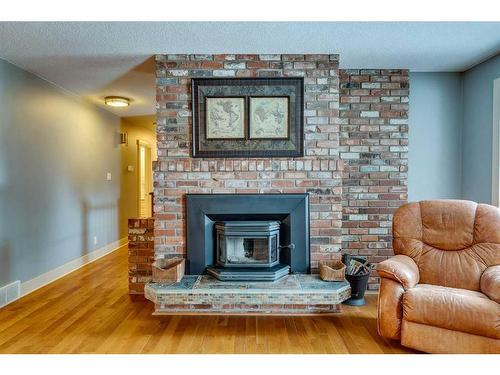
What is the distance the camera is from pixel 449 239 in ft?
8.47

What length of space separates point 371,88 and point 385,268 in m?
2.02

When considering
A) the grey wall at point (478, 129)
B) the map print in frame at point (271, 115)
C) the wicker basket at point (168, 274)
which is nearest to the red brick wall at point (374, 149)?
the grey wall at point (478, 129)

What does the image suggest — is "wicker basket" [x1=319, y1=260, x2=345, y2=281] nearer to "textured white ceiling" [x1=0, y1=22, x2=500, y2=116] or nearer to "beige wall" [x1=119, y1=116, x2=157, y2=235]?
"textured white ceiling" [x1=0, y1=22, x2=500, y2=116]

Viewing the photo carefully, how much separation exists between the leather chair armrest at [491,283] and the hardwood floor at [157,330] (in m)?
0.66

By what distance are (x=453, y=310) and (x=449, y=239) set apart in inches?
26.3

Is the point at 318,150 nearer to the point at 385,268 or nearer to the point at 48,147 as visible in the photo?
the point at 385,268

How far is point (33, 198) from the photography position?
144 inches

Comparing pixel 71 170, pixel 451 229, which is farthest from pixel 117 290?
pixel 451 229

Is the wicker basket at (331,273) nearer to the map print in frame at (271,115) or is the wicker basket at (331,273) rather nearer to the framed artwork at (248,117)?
the framed artwork at (248,117)

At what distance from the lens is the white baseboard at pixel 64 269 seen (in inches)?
138

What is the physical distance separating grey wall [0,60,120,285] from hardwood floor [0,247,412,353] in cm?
66

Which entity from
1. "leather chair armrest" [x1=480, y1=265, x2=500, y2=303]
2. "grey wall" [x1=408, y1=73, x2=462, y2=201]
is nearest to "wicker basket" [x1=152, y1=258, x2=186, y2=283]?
"leather chair armrest" [x1=480, y1=265, x2=500, y2=303]

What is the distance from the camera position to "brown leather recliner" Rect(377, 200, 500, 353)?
2072mm

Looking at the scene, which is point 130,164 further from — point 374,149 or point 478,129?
point 478,129
